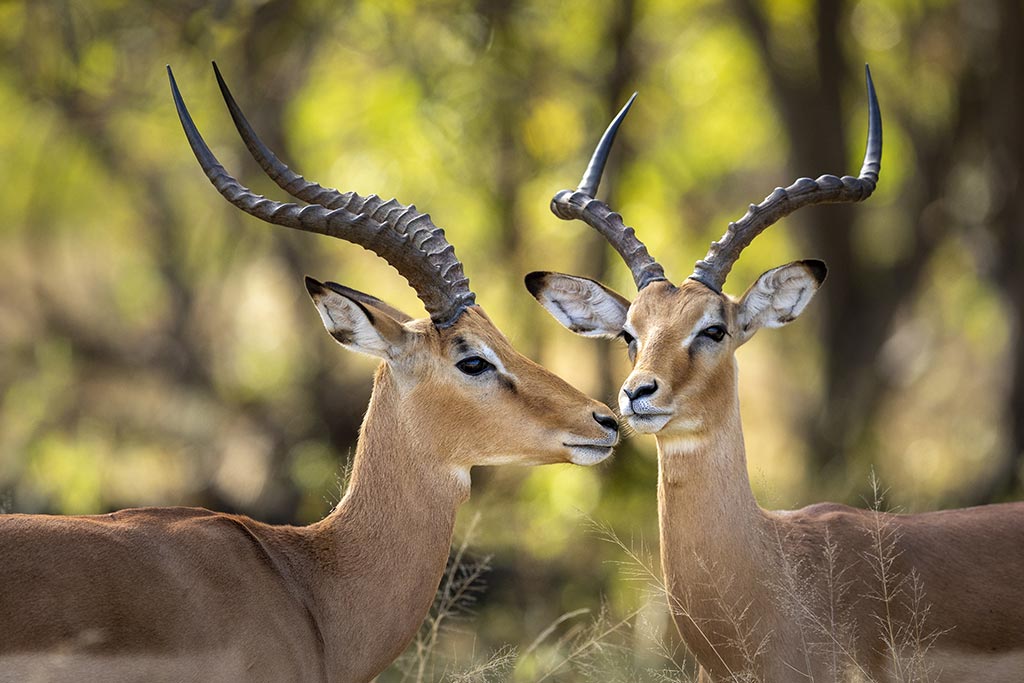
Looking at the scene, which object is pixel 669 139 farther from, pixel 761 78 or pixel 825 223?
pixel 825 223

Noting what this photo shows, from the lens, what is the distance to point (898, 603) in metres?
5.64

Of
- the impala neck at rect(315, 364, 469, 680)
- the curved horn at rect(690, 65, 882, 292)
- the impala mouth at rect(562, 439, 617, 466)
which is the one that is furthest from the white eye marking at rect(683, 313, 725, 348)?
the impala neck at rect(315, 364, 469, 680)

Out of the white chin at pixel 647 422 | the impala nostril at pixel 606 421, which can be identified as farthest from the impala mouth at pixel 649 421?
the impala nostril at pixel 606 421

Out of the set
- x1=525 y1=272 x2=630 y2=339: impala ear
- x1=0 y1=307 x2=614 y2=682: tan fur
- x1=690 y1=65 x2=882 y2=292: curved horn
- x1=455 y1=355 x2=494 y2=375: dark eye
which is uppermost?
x1=690 y1=65 x2=882 y2=292: curved horn

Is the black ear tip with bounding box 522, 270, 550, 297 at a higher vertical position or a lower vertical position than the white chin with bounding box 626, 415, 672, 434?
higher

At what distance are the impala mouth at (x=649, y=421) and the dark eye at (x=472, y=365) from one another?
0.60 meters

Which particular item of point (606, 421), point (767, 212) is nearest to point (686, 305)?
point (767, 212)

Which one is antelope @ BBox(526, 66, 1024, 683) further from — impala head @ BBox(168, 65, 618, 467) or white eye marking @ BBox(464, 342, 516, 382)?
white eye marking @ BBox(464, 342, 516, 382)

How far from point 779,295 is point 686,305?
588 millimetres

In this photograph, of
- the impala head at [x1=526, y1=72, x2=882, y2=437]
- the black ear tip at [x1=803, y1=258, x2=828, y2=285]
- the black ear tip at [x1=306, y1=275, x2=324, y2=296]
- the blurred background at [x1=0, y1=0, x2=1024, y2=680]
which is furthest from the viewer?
the blurred background at [x1=0, y1=0, x2=1024, y2=680]

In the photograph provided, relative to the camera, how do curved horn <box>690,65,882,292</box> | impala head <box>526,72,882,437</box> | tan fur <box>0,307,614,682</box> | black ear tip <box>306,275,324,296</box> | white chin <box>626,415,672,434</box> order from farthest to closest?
1. curved horn <box>690,65,882,292</box>
2. impala head <box>526,72,882,437</box>
3. white chin <box>626,415,672,434</box>
4. black ear tip <box>306,275,324,296</box>
5. tan fur <box>0,307,614,682</box>

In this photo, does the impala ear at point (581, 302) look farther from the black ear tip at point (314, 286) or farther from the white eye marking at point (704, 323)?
the black ear tip at point (314, 286)

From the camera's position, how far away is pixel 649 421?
218 inches

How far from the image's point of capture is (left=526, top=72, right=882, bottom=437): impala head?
18.6 ft
